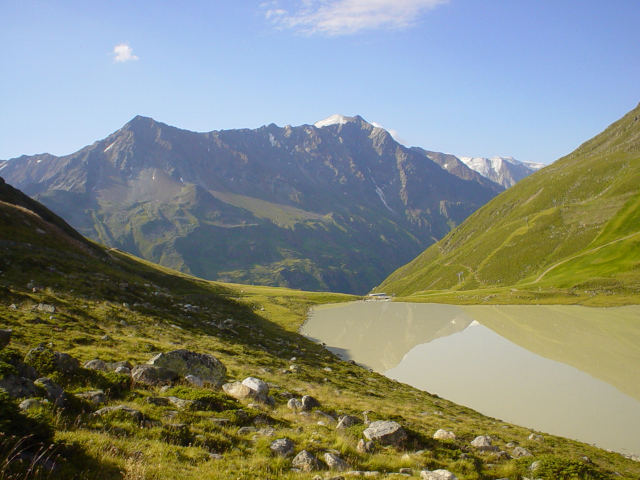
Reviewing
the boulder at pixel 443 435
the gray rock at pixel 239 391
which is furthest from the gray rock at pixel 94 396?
the boulder at pixel 443 435

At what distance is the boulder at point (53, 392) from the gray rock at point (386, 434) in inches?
400

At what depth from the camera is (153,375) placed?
50.9 ft

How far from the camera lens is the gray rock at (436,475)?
10.6m

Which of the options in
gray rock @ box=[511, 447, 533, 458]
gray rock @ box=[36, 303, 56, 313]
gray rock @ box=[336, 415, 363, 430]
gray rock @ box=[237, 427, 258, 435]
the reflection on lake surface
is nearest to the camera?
gray rock @ box=[237, 427, 258, 435]

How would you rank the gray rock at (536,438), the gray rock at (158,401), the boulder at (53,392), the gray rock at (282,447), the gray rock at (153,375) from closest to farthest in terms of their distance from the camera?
the boulder at (53,392) → the gray rock at (282,447) → the gray rock at (158,401) → the gray rock at (153,375) → the gray rock at (536,438)

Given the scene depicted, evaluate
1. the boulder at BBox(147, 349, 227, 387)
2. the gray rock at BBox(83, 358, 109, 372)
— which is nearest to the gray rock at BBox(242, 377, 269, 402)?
the boulder at BBox(147, 349, 227, 387)

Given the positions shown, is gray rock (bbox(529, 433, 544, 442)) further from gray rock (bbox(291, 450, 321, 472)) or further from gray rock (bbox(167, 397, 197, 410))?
gray rock (bbox(167, 397, 197, 410))

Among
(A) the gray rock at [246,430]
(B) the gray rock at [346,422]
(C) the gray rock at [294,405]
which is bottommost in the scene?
(C) the gray rock at [294,405]

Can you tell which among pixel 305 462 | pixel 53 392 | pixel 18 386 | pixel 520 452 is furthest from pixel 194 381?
pixel 520 452

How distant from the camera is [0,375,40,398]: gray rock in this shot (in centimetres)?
1010

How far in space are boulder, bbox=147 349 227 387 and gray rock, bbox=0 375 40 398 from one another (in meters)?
6.21

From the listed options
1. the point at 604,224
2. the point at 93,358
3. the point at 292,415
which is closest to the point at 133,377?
the point at 93,358

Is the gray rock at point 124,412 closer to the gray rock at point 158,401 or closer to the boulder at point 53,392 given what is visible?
the boulder at point 53,392

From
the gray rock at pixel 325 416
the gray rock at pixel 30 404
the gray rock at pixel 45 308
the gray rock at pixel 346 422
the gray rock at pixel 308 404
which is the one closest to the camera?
the gray rock at pixel 30 404
